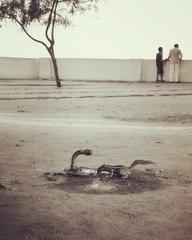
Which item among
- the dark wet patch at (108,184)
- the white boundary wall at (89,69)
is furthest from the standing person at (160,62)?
the dark wet patch at (108,184)

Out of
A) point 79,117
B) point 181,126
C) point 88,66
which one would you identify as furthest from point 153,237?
point 88,66

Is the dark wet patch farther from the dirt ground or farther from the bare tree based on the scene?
the bare tree

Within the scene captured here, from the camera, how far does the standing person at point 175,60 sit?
1043 inches

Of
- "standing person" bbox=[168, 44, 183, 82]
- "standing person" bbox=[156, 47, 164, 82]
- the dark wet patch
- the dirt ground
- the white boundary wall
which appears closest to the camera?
the dirt ground

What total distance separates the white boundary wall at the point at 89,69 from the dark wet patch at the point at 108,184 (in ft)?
78.7

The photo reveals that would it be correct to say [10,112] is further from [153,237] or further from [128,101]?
[153,237]

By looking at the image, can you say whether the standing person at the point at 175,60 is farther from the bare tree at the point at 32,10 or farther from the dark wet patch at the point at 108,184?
the dark wet patch at the point at 108,184

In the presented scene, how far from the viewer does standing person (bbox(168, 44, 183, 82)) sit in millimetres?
26484

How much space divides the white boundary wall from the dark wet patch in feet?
78.7

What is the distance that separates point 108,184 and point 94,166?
81 centimetres

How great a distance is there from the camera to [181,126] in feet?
32.0

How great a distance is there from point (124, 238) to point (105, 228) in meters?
0.23

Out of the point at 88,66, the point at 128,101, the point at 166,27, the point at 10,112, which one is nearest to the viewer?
the point at 10,112

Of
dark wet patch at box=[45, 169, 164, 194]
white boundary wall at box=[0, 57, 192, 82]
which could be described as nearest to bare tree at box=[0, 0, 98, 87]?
white boundary wall at box=[0, 57, 192, 82]
